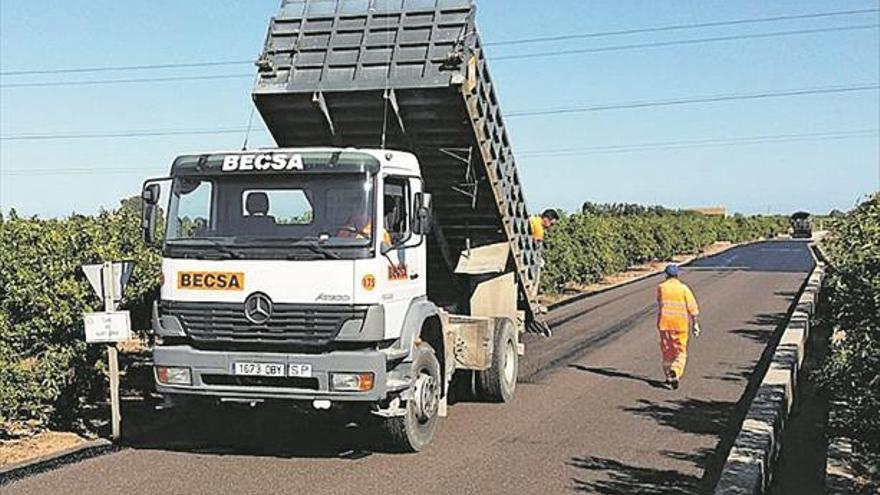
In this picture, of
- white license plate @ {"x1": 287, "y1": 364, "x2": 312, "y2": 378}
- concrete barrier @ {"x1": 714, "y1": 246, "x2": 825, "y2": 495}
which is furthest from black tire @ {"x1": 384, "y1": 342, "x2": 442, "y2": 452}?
concrete barrier @ {"x1": 714, "y1": 246, "x2": 825, "y2": 495}

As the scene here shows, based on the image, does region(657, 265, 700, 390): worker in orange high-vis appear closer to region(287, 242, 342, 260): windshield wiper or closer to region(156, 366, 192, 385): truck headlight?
region(287, 242, 342, 260): windshield wiper

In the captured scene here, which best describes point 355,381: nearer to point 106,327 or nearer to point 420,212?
point 420,212

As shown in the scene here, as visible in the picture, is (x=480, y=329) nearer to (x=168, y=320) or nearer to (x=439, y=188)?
(x=439, y=188)

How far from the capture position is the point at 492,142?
1090 centimetres

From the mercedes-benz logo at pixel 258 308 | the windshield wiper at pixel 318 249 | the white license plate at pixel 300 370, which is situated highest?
the windshield wiper at pixel 318 249

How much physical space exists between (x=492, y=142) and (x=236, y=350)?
3.75 m

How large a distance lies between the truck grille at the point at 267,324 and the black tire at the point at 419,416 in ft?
3.08

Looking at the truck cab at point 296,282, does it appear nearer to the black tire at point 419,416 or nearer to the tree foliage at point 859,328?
the black tire at point 419,416

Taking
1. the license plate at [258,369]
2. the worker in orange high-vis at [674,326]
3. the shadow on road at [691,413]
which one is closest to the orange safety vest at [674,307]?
the worker in orange high-vis at [674,326]

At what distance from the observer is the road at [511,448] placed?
26.0 ft

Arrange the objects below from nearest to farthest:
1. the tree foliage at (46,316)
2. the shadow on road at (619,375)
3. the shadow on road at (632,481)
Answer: the shadow on road at (632,481), the tree foliage at (46,316), the shadow on road at (619,375)

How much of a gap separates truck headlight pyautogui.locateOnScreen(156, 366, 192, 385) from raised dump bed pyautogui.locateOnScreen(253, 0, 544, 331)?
2.92 meters

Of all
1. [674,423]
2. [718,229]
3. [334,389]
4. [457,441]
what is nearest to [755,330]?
[674,423]

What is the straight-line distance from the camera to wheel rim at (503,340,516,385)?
11.5 m
